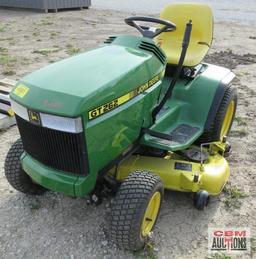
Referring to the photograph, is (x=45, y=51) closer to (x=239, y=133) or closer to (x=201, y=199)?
(x=239, y=133)

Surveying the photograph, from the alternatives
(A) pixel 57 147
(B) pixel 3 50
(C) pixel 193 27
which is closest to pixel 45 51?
(B) pixel 3 50

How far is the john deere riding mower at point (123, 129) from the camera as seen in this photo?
2.26 m

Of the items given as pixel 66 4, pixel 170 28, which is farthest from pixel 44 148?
pixel 66 4

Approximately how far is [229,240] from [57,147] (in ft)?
4.64

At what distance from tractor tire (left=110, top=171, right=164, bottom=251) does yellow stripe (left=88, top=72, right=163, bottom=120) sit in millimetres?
492

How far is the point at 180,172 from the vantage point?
9.47 ft

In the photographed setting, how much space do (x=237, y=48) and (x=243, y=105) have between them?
3343 millimetres

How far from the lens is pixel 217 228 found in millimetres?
2799

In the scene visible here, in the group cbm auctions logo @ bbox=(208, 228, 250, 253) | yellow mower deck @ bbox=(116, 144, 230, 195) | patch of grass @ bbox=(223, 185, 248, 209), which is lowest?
patch of grass @ bbox=(223, 185, 248, 209)

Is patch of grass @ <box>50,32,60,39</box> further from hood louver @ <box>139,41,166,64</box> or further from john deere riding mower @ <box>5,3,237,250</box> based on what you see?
hood louver @ <box>139,41,166,64</box>

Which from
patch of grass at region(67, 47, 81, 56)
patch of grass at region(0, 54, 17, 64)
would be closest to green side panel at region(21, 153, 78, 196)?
patch of grass at region(0, 54, 17, 64)

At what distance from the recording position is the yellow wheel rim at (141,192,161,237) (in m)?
2.59

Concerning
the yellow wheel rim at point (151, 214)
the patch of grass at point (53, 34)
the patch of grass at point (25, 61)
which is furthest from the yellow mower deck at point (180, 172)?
the patch of grass at point (53, 34)

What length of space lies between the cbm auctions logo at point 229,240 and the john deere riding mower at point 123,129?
0.84 ft
